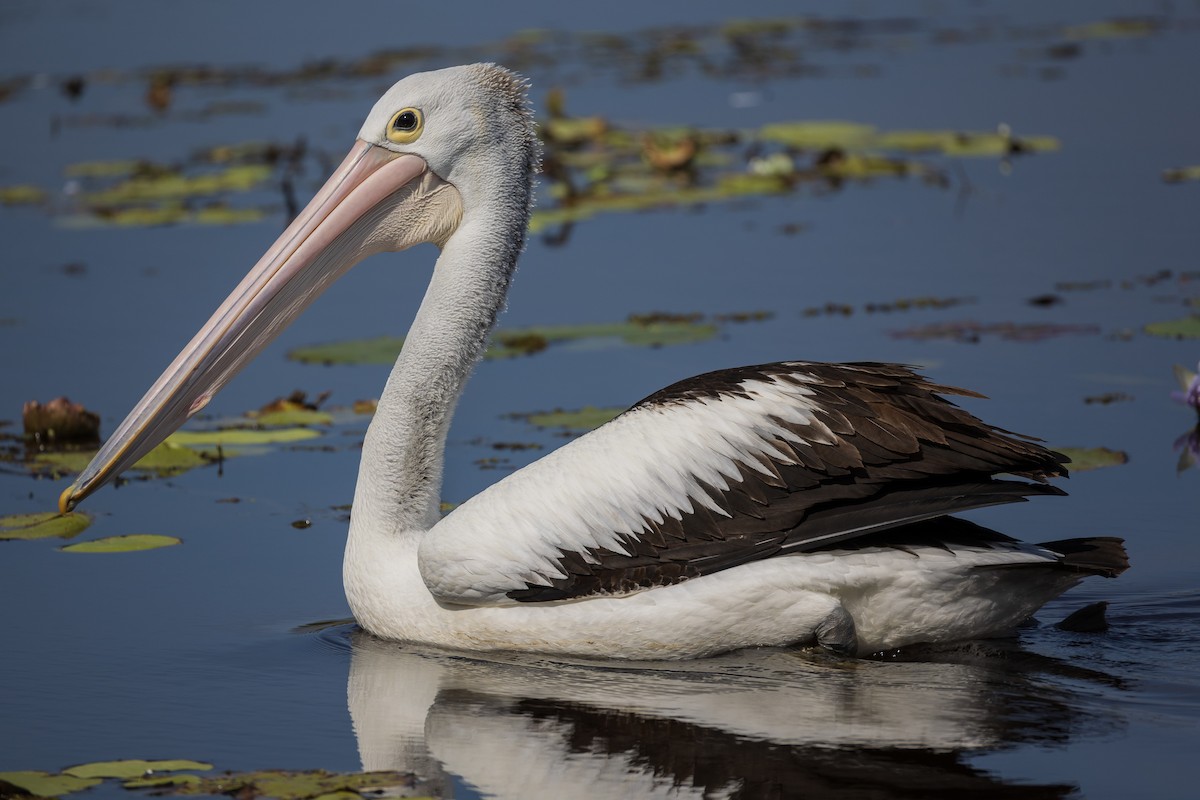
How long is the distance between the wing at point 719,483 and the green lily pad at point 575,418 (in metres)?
1.56

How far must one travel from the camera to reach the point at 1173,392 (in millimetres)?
6137

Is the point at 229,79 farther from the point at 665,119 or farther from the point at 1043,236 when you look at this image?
the point at 1043,236

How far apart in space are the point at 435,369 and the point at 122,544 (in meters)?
1.22

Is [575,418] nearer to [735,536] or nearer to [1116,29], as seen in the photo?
[735,536]

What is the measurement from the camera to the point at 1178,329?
6.51 metres

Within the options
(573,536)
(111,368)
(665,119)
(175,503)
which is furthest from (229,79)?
(573,536)

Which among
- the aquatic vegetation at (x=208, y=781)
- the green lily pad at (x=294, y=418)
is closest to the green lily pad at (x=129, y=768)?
the aquatic vegetation at (x=208, y=781)

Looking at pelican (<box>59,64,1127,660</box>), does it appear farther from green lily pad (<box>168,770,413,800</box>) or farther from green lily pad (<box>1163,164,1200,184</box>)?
green lily pad (<box>1163,164,1200,184</box>)

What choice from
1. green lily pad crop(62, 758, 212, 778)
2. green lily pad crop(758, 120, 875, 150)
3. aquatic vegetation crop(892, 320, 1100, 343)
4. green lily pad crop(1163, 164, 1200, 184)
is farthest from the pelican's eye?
green lily pad crop(758, 120, 875, 150)

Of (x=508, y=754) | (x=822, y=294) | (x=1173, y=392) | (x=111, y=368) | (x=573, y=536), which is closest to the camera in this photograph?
(x=508, y=754)

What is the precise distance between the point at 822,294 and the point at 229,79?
8473 millimetres

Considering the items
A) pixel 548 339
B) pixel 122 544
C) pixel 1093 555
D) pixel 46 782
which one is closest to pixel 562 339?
pixel 548 339

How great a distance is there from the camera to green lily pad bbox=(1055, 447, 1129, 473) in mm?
5406

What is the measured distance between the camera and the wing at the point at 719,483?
413 cm
